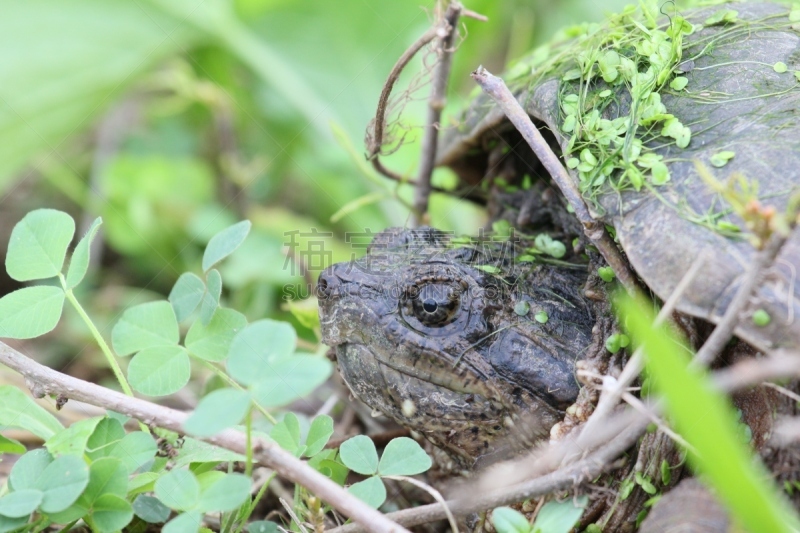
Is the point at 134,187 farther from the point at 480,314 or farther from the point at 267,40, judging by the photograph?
the point at 480,314

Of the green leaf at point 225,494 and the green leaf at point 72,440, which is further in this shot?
the green leaf at point 72,440

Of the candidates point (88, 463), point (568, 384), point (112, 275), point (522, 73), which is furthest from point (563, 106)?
point (112, 275)

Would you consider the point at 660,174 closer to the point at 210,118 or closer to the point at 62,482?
the point at 62,482

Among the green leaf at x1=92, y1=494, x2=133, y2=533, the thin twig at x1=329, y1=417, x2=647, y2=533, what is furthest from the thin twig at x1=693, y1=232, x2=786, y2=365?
the green leaf at x1=92, y1=494, x2=133, y2=533

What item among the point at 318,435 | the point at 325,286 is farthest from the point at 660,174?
the point at 318,435

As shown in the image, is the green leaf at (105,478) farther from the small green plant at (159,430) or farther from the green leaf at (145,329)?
the green leaf at (145,329)

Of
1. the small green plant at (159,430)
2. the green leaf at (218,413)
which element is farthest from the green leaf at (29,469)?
the green leaf at (218,413)
